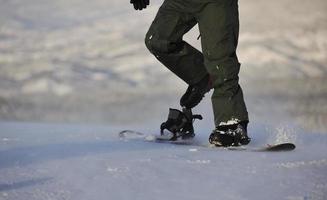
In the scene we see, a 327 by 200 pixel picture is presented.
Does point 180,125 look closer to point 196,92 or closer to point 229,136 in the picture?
point 196,92

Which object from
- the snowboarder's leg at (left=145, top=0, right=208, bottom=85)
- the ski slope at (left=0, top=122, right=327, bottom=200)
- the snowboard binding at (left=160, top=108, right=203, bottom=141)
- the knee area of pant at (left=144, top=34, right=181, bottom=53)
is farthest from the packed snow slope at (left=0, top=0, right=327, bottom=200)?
the knee area of pant at (left=144, top=34, right=181, bottom=53)

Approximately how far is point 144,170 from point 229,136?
960mm

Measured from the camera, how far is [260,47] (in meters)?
6.87

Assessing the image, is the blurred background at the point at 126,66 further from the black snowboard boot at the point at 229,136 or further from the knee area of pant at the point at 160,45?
the black snowboard boot at the point at 229,136

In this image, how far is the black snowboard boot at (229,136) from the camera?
3.03 metres

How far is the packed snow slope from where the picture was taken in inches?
77.4

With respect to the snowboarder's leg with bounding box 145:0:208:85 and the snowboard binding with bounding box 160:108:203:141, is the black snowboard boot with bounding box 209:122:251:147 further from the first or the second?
the snowboarder's leg with bounding box 145:0:208:85

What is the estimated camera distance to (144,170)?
2.16 meters

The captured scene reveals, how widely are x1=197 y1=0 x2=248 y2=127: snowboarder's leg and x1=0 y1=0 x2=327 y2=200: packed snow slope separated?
0.65 ft

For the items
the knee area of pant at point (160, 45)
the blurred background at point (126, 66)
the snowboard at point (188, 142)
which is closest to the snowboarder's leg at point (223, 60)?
the snowboard at point (188, 142)

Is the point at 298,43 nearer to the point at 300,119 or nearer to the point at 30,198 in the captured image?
the point at 300,119

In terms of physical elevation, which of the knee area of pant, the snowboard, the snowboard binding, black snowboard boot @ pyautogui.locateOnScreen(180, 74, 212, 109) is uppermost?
the knee area of pant

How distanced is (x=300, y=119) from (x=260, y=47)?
8.68 feet

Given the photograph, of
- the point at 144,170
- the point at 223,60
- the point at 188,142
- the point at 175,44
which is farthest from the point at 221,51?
the point at 144,170
